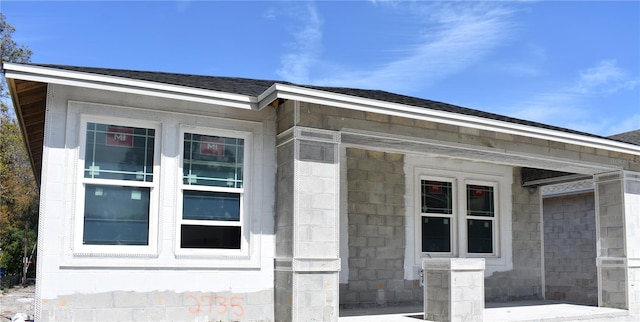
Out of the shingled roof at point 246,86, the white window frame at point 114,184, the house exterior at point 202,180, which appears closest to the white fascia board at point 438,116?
the house exterior at point 202,180

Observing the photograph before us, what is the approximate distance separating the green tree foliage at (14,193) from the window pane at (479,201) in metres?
23.1

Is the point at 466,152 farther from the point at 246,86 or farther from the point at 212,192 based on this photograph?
the point at 212,192

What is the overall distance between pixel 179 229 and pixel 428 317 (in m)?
4.31

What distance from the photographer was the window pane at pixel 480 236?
13.5 meters

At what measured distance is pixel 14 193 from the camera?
95.7 feet

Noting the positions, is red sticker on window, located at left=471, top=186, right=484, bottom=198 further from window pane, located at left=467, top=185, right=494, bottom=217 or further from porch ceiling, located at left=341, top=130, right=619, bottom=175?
porch ceiling, located at left=341, top=130, right=619, bottom=175

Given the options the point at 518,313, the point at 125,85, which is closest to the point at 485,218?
the point at 518,313

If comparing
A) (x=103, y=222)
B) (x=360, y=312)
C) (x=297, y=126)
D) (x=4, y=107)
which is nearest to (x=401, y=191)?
(x=360, y=312)

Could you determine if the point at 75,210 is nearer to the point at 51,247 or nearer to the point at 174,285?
the point at 51,247

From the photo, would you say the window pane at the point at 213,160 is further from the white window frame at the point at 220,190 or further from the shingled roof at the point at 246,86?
the shingled roof at the point at 246,86

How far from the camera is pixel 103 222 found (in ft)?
26.4

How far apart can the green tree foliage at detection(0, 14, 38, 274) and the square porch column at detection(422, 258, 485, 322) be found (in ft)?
80.7

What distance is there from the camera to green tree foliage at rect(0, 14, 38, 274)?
29.0m

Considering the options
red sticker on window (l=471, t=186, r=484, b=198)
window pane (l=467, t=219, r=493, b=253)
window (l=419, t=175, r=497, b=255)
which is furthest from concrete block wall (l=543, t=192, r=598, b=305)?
red sticker on window (l=471, t=186, r=484, b=198)
